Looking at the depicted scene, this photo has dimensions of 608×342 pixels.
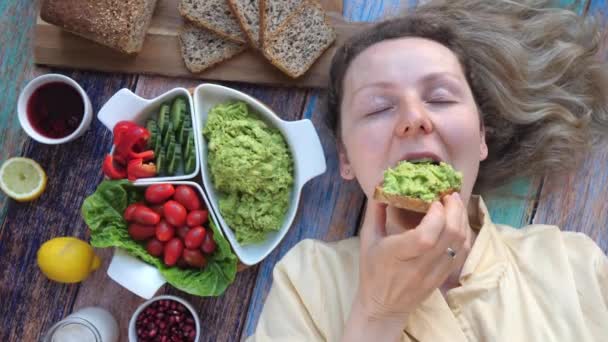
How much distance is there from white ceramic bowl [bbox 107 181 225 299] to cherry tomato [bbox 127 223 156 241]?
2.7 inches

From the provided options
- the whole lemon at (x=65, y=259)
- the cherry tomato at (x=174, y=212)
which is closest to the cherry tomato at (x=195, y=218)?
the cherry tomato at (x=174, y=212)

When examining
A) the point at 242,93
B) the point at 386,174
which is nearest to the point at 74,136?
Result: the point at 242,93

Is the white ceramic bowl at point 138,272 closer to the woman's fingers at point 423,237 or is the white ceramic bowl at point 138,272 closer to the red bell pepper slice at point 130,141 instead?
the red bell pepper slice at point 130,141

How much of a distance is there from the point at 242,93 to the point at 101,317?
37.2 inches

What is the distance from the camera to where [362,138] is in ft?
5.52

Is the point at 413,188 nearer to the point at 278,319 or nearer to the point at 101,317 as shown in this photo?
the point at 278,319

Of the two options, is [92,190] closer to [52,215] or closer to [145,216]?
[52,215]

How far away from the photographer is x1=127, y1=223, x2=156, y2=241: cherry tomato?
2010 millimetres

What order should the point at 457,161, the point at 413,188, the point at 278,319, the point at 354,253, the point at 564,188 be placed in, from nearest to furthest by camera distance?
the point at 413,188 → the point at 457,161 → the point at 278,319 → the point at 354,253 → the point at 564,188

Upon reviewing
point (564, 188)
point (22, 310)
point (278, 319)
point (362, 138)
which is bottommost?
point (22, 310)

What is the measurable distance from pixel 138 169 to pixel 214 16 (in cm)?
63

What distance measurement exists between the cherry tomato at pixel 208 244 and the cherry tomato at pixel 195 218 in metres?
0.06

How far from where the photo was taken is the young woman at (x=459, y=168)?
62.4 inches

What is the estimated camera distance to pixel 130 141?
1.98m
